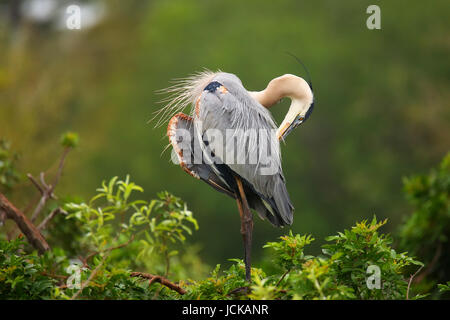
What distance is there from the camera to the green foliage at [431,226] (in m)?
5.42

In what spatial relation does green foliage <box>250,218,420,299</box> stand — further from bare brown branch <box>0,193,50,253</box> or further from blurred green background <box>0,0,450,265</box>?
blurred green background <box>0,0,450,265</box>

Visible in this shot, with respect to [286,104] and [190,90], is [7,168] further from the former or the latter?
[286,104]

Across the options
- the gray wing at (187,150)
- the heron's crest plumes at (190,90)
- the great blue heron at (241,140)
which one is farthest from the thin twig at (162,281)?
the heron's crest plumes at (190,90)

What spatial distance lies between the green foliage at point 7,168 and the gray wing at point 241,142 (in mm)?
1929

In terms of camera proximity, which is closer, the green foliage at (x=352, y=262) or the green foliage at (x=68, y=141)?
the green foliage at (x=352, y=262)

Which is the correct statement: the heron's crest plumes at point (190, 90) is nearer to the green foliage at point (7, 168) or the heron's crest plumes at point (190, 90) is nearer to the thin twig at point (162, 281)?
the thin twig at point (162, 281)

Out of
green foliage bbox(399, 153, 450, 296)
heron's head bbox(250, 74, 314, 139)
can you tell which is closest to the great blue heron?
heron's head bbox(250, 74, 314, 139)

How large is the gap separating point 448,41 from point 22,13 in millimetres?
13306

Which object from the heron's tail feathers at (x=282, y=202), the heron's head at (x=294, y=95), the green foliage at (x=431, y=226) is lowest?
the green foliage at (x=431, y=226)

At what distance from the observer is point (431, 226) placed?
18.4ft

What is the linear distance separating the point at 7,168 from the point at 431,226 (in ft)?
12.3

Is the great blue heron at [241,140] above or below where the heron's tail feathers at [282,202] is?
above

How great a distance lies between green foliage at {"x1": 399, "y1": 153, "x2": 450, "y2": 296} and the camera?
213 inches

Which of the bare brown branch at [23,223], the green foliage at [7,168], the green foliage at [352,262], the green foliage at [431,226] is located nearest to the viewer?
the green foliage at [352,262]
